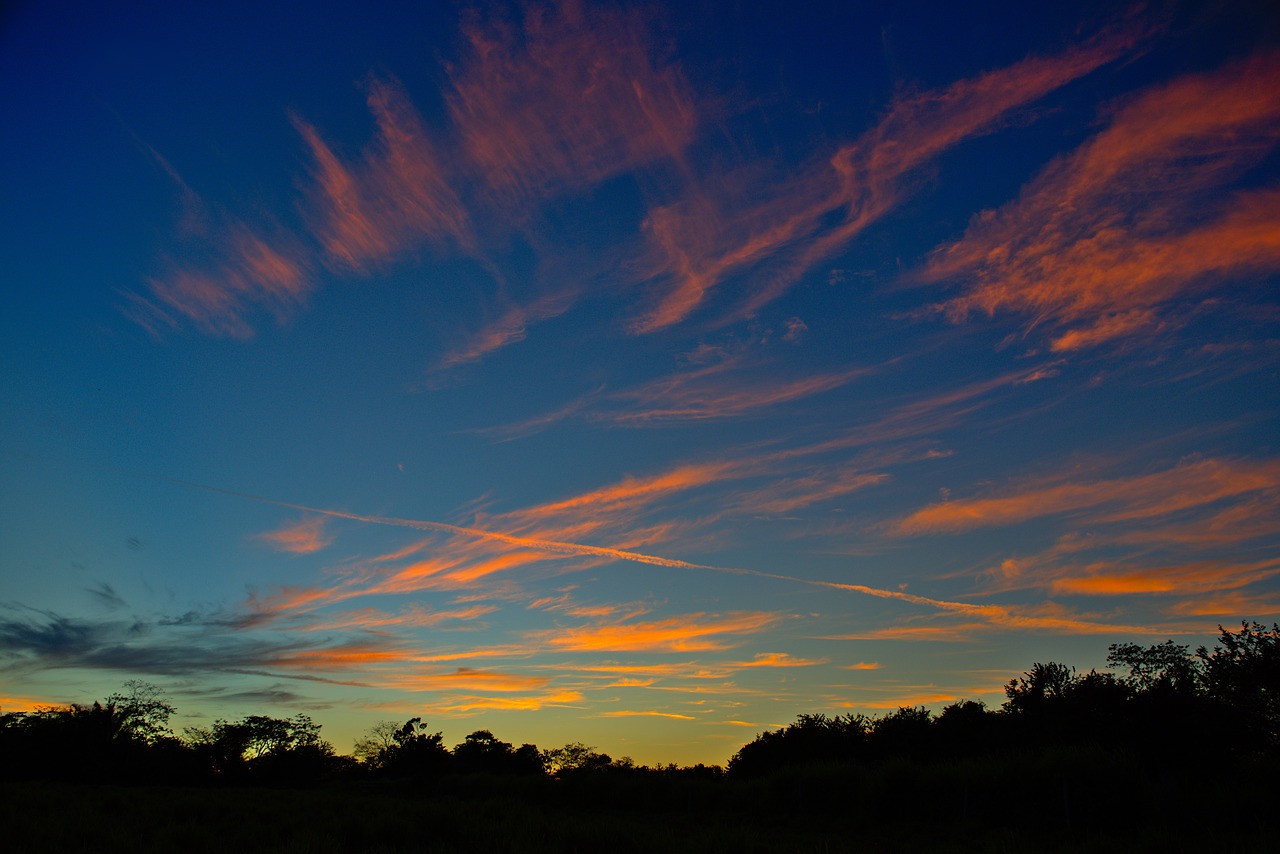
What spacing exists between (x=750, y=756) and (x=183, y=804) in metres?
39.3

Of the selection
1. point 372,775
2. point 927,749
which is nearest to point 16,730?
point 372,775

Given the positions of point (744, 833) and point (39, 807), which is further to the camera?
point (39, 807)

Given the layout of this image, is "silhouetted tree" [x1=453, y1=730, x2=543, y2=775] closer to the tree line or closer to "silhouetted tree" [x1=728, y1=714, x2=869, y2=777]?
the tree line

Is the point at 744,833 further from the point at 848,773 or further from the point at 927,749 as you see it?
the point at 927,749

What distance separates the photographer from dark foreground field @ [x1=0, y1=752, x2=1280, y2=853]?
38.0 feet

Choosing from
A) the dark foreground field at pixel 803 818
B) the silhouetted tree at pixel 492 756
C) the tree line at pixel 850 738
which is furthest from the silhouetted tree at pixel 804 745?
the silhouetted tree at pixel 492 756

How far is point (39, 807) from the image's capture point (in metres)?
19.2

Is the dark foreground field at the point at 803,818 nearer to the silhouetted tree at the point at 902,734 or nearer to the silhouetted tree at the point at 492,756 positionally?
the silhouetted tree at the point at 902,734

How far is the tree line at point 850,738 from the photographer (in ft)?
104

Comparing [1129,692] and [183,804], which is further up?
[1129,692]

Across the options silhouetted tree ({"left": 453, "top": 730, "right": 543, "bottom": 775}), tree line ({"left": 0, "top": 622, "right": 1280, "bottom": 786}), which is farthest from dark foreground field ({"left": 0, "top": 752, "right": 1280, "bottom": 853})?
silhouetted tree ({"left": 453, "top": 730, "right": 543, "bottom": 775})

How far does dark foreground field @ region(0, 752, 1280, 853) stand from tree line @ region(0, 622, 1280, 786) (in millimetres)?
1374

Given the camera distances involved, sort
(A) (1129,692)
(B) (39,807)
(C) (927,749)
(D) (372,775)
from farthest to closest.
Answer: (D) (372,775)
(C) (927,749)
(A) (1129,692)
(B) (39,807)

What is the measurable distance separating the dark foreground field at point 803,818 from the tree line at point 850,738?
137 centimetres
